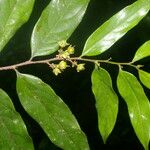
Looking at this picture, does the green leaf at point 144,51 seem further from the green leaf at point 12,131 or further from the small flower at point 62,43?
the green leaf at point 12,131

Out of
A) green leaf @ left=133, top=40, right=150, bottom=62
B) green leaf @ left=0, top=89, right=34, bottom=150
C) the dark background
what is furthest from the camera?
the dark background

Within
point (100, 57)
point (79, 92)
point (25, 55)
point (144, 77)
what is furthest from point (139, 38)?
point (144, 77)

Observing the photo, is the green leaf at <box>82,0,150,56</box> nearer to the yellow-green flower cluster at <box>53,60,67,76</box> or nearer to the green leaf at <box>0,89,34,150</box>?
the yellow-green flower cluster at <box>53,60,67,76</box>

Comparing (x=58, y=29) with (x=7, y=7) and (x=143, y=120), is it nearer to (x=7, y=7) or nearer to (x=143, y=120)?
(x=7, y=7)

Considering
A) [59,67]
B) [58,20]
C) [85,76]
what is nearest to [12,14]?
[58,20]

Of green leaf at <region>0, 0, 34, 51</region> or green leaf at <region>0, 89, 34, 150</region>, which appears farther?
green leaf at <region>0, 0, 34, 51</region>

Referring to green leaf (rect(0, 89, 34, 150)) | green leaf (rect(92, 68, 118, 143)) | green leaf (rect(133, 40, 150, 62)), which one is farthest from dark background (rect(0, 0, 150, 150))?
green leaf (rect(0, 89, 34, 150))
